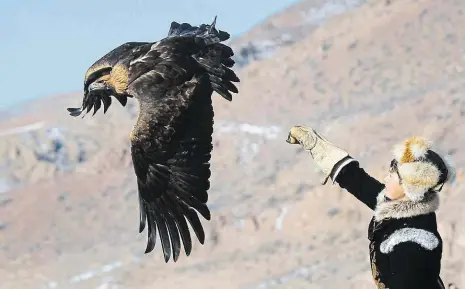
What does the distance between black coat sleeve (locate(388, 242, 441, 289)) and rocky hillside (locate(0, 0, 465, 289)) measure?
13181 millimetres

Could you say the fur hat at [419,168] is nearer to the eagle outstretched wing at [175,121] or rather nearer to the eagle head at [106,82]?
the eagle outstretched wing at [175,121]

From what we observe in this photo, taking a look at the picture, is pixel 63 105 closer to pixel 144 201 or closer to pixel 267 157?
pixel 267 157

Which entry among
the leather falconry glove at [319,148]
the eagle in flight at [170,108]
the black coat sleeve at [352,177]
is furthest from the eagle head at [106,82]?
the black coat sleeve at [352,177]

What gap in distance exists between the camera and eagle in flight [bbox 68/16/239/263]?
5.18 m

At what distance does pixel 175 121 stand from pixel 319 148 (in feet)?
5.83

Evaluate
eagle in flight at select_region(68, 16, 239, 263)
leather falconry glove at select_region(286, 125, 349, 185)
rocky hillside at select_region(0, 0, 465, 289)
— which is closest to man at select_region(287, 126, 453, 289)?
leather falconry glove at select_region(286, 125, 349, 185)

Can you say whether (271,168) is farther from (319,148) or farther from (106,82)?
(319,148)

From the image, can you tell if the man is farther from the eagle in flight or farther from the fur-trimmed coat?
the eagle in flight

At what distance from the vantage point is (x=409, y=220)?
3.35 meters

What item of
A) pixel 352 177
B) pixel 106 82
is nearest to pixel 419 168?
pixel 352 177

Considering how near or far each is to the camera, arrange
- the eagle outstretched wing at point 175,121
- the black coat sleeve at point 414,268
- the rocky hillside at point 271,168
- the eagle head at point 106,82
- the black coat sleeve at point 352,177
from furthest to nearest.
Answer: the rocky hillside at point 271,168
the eagle head at point 106,82
the eagle outstretched wing at point 175,121
the black coat sleeve at point 352,177
the black coat sleeve at point 414,268

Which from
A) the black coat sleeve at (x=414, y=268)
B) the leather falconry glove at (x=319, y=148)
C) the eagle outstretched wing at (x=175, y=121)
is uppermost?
the eagle outstretched wing at (x=175, y=121)

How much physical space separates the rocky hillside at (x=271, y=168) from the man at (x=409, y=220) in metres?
13.1

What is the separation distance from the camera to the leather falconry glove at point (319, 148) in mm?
3584
